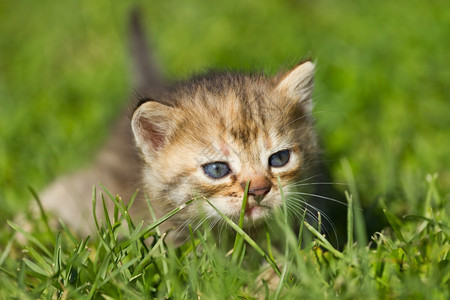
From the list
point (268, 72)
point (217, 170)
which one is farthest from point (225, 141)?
point (268, 72)

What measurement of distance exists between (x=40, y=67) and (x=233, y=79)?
128 inches

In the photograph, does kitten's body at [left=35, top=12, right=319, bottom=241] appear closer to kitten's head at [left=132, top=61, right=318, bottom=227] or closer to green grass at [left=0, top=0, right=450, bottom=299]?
kitten's head at [left=132, top=61, right=318, bottom=227]

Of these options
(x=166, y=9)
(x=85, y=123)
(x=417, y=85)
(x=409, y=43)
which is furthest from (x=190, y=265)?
(x=166, y=9)

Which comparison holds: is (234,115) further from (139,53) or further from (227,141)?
(139,53)

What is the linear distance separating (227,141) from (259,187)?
258 millimetres

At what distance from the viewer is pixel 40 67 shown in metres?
5.32

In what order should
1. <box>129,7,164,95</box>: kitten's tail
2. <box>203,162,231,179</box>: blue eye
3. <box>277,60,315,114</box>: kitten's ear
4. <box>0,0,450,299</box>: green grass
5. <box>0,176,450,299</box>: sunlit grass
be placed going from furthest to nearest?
<box>129,7,164,95</box>: kitten's tail, <box>277,60,315,114</box>: kitten's ear, <box>203,162,231,179</box>: blue eye, <box>0,0,450,299</box>: green grass, <box>0,176,450,299</box>: sunlit grass

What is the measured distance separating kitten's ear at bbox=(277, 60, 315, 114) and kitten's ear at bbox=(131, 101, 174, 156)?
560mm

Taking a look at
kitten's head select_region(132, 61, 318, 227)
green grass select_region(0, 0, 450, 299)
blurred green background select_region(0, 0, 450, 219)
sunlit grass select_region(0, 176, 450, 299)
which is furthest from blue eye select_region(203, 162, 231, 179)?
blurred green background select_region(0, 0, 450, 219)

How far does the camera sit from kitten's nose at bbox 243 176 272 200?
2.22 m

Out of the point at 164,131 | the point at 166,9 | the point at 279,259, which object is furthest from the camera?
the point at 166,9

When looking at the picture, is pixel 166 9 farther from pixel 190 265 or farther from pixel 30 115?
pixel 190 265

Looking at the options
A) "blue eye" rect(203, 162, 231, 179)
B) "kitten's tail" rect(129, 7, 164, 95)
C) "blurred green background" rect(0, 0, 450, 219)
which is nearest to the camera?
"blue eye" rect(203, 162, 231, 179)

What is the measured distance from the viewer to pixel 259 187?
2.22 meters
